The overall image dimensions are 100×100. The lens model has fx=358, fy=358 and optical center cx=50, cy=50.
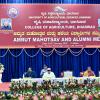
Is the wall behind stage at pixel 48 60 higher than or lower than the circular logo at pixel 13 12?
lower

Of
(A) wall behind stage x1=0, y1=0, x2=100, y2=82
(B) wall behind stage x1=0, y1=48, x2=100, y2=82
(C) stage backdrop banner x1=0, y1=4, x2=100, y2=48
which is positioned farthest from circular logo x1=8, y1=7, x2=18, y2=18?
(B) wall behind stage x1=0, y1=48, x2=100, y2=82

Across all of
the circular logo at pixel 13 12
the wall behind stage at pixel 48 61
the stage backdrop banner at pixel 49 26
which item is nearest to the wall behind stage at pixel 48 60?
the wall behind stage at pixel 48 61

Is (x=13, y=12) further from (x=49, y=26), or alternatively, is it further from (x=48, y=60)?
(x=48, y=60)

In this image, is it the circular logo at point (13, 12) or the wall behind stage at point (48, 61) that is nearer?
the circular logo at point (13, 12)

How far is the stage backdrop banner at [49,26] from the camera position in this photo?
12266 mm

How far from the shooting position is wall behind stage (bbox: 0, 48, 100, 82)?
12.7 m

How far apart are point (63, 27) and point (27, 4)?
148 cm

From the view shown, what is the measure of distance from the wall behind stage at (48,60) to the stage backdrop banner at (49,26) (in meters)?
0.43

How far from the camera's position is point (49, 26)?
12430 millimetres

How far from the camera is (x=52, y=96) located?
3236 mm

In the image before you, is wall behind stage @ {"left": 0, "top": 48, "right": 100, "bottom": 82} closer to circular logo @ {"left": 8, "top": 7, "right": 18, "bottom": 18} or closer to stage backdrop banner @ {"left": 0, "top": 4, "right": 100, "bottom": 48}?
stage backdrop banner @ {"left": 0, "top": 4, "right": 100, "bottom": 48}

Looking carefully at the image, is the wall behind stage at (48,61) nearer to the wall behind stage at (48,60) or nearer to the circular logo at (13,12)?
the wall behind stage at (48,60)

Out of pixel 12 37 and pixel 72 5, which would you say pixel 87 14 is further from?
pixel 12 37

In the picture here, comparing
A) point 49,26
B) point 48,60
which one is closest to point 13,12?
point 49,26
